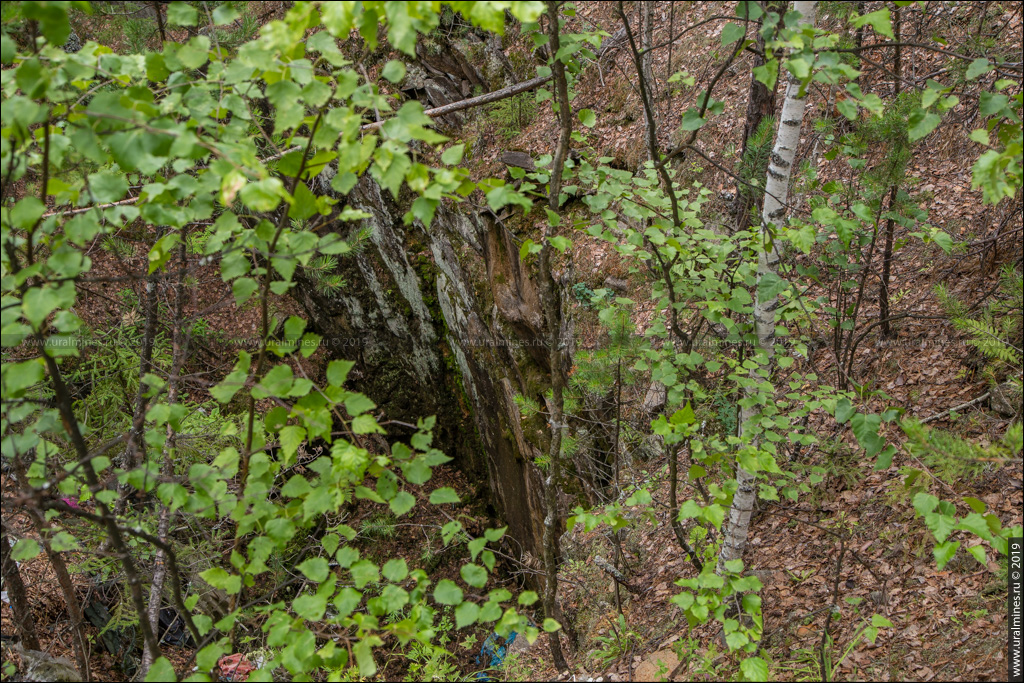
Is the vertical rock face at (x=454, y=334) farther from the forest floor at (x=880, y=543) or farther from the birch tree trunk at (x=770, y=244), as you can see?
the birch tree trunk at (x=770, y=244)

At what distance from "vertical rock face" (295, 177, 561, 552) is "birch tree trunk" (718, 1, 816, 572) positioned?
9.75 feet

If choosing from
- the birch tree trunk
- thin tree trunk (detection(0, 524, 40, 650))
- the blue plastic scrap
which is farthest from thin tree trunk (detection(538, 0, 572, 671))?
thin tree trunk (detection(0, 524, 40, 650))

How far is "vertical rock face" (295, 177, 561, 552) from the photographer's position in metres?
6.16

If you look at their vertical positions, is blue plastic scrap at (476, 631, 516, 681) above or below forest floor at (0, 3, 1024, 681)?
below

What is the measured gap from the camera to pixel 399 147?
1459mm

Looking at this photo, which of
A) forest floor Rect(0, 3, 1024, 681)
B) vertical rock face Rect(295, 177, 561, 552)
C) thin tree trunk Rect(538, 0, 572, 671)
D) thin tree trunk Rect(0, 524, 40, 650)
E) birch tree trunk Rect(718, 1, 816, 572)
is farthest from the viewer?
vertical rock face Rect(295, 177, 561, 552)

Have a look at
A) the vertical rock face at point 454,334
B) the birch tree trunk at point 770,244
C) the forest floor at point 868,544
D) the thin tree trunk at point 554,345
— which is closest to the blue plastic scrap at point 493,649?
the vertical rock face at point 454,334

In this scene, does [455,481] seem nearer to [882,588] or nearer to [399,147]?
[882,588]

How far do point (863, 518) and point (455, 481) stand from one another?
6.65 meters

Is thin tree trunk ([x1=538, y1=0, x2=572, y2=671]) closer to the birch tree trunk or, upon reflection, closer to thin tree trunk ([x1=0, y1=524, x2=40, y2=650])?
the birch tree trunk

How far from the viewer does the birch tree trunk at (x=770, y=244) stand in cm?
247

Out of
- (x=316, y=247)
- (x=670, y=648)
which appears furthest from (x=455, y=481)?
(x=316, y=247)

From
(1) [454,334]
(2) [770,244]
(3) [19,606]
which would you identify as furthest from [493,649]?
(2) [770,244]

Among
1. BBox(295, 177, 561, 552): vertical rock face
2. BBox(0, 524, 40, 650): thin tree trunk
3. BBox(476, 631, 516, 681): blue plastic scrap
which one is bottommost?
BBox(476, 631, 516, 681): blue plastic scrap
